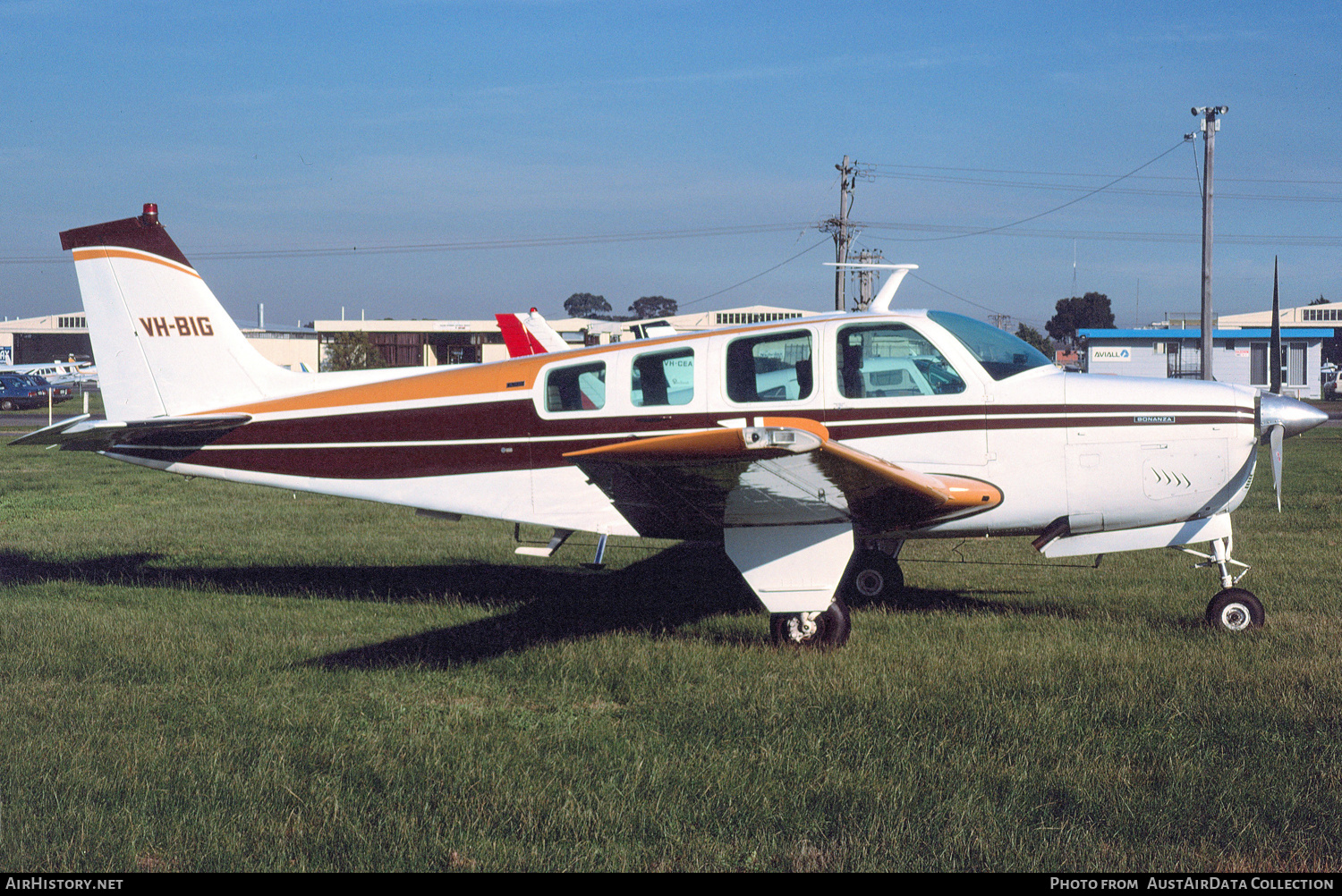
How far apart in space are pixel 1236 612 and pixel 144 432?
828cm

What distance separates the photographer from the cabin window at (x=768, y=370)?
6.89 m

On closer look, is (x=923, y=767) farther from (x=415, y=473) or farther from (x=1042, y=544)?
(x=415, y=473)

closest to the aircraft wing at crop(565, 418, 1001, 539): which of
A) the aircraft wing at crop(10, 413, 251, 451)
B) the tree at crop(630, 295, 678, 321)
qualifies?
the aircraft wing at crop(10, 413, 251, 451)

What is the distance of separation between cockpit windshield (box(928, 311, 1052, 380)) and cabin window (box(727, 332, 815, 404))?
95 cm

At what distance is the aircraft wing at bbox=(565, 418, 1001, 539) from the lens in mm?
5027

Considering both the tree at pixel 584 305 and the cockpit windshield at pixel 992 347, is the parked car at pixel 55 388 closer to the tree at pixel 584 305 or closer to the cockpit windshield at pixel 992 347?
the cockpit windshield at pixel 992 347

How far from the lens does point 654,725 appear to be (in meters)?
5.09

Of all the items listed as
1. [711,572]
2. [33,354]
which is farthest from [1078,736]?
[33,354]

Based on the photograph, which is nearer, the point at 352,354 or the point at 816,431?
the point at 816,431

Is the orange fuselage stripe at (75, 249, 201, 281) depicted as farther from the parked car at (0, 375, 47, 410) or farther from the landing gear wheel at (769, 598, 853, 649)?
the parked car at (0, 375, 47, 410)

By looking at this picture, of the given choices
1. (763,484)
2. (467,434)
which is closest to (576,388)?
(467,434)

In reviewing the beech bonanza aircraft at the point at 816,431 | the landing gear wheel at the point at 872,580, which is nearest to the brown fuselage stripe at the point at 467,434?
the beech bonanza aircraft at the point at 816,431

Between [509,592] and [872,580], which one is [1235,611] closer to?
[872,580]

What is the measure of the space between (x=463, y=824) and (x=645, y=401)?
3.70 meters
